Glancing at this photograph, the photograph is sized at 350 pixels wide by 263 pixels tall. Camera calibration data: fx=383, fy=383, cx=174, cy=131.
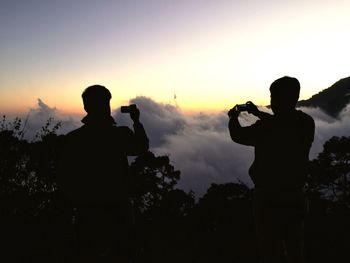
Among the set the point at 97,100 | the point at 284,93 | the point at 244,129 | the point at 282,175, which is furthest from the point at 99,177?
the point at 284,93

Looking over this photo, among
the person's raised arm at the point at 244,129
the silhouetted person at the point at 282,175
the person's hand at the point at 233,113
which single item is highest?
the person's hand at the point at 233,113

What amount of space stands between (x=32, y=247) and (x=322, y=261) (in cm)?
525

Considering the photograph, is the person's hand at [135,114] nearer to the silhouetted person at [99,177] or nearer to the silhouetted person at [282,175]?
the silhouetted person at [99,177]

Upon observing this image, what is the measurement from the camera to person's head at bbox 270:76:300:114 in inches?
131

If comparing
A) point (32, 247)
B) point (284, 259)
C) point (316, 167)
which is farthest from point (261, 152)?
point (316, 167)

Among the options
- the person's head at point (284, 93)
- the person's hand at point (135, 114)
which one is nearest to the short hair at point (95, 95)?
the person's hand at point (135, 114)

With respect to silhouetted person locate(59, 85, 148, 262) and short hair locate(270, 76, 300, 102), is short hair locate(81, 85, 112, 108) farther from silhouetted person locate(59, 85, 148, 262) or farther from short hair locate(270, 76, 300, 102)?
short hair locate(270, 76, 300, 102)

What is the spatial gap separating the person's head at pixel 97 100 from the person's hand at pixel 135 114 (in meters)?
0.25

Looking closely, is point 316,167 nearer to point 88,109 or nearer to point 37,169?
point 37,169

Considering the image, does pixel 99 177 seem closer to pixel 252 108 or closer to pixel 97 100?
pixel 97 100

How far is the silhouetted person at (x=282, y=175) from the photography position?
327 cm

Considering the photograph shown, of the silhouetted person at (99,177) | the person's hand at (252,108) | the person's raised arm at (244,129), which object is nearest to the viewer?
the silhouetted person at (99,177)

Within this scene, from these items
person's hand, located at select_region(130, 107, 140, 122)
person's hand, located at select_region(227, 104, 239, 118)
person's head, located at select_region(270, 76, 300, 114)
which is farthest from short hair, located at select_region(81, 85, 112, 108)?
person's head, located at select_region(270, 76, 300, 114)

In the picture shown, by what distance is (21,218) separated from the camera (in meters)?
10.7
